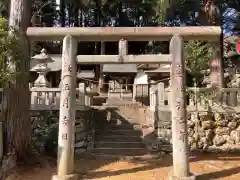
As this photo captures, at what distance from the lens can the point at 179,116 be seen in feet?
23.0

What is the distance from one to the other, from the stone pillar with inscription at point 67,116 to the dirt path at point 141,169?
1.59 feet

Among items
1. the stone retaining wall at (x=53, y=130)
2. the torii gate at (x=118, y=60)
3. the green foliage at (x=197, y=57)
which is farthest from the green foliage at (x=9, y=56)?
the green foliage at (x=197, y=57)

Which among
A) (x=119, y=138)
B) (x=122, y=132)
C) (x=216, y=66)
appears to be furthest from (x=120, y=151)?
(x=216, y=66)

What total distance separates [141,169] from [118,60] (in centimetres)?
280

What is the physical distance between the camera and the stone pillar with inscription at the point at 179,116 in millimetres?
6828

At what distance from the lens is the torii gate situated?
6.99 m

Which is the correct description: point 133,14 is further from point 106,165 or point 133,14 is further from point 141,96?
point 106,165

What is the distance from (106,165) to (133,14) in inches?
783

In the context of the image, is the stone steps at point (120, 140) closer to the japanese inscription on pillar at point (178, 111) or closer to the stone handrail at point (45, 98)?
the stone handrail at point (45, 98)

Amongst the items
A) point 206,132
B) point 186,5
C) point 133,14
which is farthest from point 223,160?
point 133,14

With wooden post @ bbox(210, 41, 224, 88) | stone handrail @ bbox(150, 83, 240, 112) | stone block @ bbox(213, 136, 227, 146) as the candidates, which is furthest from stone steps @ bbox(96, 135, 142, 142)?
wooden post @ bbox(210, 41, 224, 88)

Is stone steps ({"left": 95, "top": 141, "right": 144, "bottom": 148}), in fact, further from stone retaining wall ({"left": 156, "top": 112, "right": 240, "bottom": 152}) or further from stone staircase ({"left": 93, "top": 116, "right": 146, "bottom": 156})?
stone retaining wall ({"left": 156, "top": 112, "right": 240, "bottom": 152})

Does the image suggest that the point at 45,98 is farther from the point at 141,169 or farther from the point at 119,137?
the point at 141,169

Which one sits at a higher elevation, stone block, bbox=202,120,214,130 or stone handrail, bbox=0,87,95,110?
stone handrail, bbox=0,87,95,110
